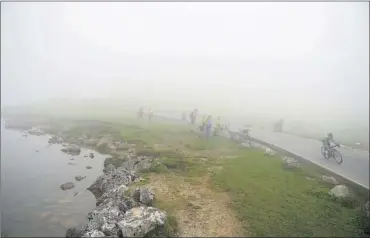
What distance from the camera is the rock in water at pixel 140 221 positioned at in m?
14.6

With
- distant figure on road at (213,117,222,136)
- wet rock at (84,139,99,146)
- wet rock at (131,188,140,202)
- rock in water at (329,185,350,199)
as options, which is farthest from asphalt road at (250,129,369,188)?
wet rock at (84,139,99,146)

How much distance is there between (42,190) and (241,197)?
16357mm

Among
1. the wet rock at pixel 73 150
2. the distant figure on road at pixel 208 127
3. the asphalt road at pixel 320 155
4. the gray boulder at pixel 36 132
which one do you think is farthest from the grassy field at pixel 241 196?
the gray boulder at pixel 36 132

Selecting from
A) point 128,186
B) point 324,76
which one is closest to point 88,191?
point 128,186

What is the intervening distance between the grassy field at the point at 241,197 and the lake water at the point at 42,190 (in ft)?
18.6

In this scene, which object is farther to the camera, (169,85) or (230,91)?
(169,85)

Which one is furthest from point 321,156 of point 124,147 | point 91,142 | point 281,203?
point 91,142

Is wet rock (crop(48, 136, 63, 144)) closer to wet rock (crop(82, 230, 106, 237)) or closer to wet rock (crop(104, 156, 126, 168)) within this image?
wet rock (crop(104, 156, 126, 168))

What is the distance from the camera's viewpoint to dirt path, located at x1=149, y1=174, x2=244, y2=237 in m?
15.9

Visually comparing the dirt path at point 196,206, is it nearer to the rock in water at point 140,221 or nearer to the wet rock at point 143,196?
the wet rock at point 143,196

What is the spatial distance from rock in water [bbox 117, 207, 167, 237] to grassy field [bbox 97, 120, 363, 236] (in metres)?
0.86

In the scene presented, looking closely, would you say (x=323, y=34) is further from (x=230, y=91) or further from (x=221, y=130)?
(x=221, y=130)

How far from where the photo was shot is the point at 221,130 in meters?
40.9

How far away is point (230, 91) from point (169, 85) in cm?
2631
